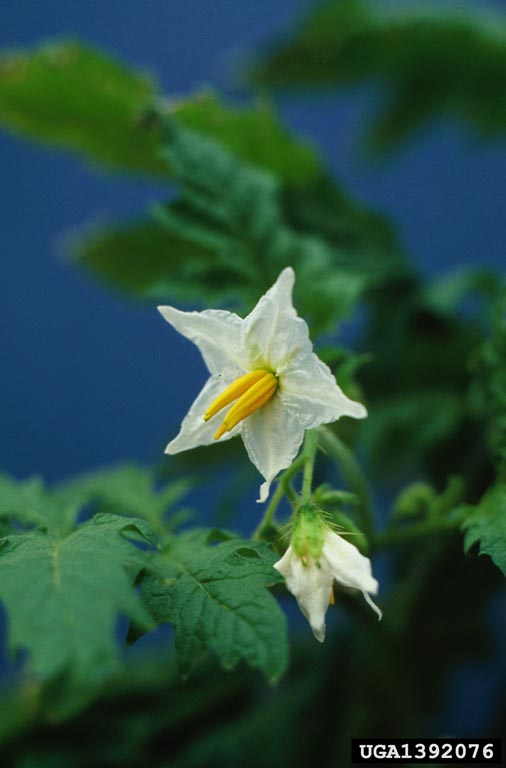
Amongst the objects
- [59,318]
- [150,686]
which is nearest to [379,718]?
[150,686]

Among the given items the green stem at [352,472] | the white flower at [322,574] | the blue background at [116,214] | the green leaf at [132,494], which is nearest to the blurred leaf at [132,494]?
the green leaf at [132,494]

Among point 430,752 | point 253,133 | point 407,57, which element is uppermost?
point 407,57

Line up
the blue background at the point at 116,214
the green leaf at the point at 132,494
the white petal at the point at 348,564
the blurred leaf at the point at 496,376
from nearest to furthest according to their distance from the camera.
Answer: the white petal at the point at 348,564
the blurred leaf at the point at 496,376
the green leaf at the point at 132,494
the blue background at the point at 116,214

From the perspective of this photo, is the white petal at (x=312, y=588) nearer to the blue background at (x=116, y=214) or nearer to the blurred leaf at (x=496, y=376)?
the blurred leaf at (x=496, y=376)

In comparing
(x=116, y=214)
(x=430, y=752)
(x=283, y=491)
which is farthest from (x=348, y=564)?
(x=116, y=214)

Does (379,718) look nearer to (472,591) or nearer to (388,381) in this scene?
(472,591)

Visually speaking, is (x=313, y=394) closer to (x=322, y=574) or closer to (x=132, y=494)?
(x=322, y=574)
